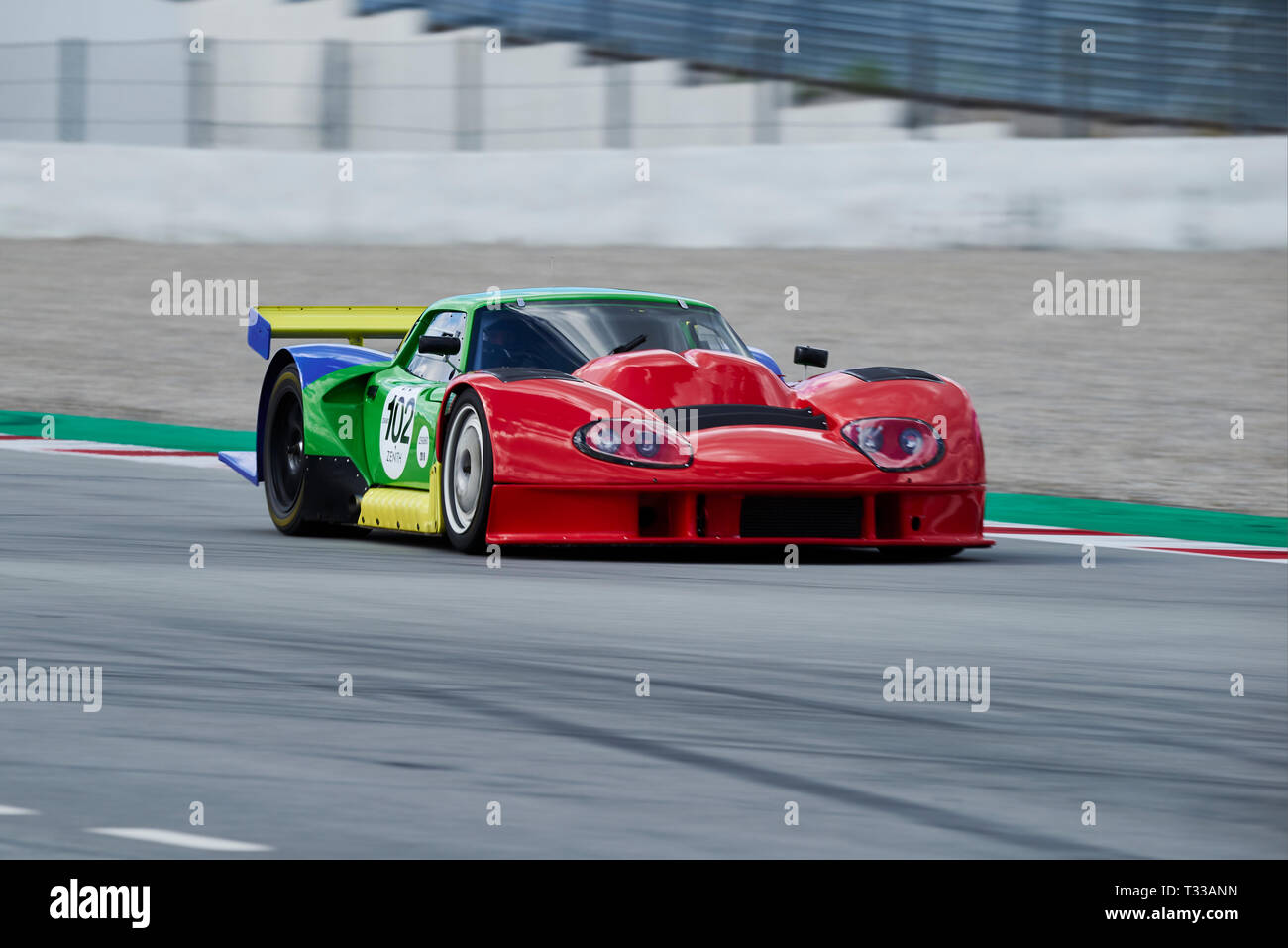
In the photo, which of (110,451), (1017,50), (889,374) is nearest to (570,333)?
(889,374)

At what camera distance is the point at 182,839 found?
4.12 meters

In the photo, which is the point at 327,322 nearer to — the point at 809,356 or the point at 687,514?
the point at 809,356

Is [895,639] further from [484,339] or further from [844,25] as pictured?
[844,25]

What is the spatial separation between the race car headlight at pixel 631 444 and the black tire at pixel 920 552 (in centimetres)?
106

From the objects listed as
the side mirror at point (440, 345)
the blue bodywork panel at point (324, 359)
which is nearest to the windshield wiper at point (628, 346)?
the side mirror at point (440, 345)

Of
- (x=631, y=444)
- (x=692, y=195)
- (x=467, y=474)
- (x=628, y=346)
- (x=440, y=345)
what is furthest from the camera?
(x=692, y=195)

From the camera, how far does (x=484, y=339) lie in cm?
923

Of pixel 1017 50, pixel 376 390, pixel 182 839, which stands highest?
pixel 1017 50

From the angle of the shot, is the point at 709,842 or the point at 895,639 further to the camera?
the point at 895,639

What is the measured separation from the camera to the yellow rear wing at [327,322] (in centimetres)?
1010

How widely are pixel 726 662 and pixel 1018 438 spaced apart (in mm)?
8293

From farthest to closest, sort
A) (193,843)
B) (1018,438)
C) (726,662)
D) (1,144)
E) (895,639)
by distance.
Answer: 1. (1,144)
2. (1018,438)
3. (895,639)
4. (726,662)
5. (193,843)

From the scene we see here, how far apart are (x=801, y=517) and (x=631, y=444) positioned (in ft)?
2.29

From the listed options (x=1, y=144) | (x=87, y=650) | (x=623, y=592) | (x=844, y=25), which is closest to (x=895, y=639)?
(x=623, y=592)
